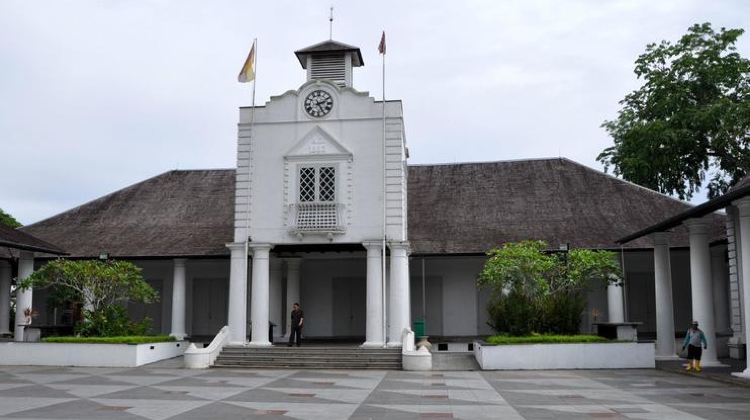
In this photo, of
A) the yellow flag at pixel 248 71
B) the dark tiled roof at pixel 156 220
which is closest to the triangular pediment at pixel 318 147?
the yellow flag at pixel 248 71

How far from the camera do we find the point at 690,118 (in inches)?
Result: 1081

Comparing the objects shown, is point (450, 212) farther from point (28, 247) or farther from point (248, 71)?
point (28, 247)

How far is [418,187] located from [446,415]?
1796 cm

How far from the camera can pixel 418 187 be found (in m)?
28.3

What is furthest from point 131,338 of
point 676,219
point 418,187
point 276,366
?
point 676,219

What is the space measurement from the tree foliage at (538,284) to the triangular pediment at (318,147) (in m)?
5.50

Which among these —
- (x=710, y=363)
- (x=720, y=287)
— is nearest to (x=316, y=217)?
(x=710, y=363)

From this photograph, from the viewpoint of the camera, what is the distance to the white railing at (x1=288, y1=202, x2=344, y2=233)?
835 inches

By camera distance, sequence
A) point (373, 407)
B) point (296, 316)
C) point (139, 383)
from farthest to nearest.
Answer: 1. point (296, 316)
2. point (139, 383)
3. point (373, 407)

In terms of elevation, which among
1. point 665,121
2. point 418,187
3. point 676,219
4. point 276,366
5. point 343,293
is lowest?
point 276,366

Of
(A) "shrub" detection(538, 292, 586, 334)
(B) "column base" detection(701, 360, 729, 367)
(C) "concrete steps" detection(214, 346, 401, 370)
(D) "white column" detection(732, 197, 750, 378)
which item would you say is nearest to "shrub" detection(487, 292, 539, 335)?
(A) "shrub" detection(538, 292, 586, 334)

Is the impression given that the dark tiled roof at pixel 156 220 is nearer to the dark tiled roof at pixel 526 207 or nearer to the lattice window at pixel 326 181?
the lattice window at pixel 326 181

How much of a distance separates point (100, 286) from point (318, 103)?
8.20 metres

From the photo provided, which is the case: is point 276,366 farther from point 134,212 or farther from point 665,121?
point 665,121
